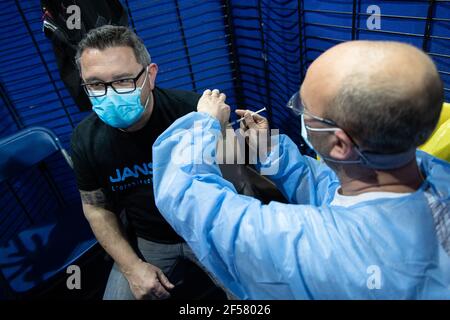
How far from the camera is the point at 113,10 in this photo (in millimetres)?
1801

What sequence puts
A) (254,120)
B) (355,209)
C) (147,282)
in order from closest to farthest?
(355,209) → (254,120) → (147,282)

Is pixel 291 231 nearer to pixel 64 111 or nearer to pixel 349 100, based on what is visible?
pixel 349 100

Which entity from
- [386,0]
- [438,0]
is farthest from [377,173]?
[386,0]

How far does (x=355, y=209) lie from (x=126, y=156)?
1.00 metres

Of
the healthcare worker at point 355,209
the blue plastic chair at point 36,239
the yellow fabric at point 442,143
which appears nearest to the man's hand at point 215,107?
the healthcare worker at point 355,209

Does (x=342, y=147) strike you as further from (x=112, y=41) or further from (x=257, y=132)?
(x=112, y=41)

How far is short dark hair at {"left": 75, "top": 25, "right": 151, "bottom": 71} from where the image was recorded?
48.4 inches

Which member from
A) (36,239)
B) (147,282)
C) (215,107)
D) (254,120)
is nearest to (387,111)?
(215,107)

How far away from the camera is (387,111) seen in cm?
62

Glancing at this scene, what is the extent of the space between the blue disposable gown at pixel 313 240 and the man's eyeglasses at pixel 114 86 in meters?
0.52

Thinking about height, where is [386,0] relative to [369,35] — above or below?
above

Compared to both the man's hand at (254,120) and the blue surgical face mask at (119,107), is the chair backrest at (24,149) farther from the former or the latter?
the man's hand at (254,120)

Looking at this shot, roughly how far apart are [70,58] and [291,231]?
5.49ft

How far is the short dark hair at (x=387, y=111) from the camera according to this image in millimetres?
617
